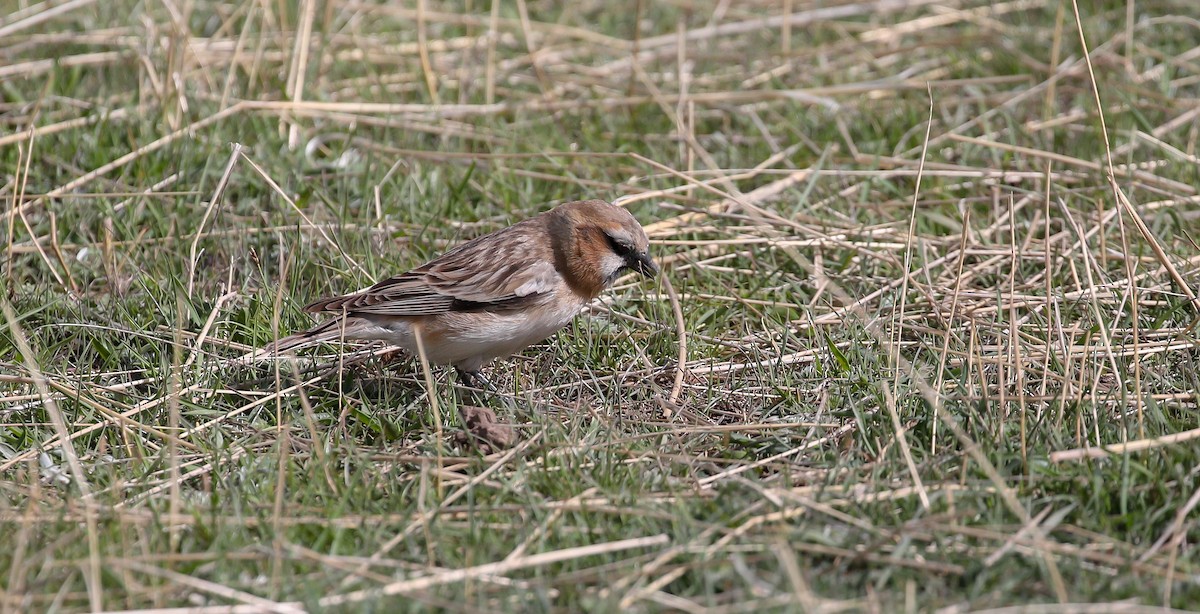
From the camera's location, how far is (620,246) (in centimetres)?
498

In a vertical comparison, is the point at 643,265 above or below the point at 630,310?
above

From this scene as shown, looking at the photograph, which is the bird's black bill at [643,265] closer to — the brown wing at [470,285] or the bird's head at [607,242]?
the bird's head at [607,242]

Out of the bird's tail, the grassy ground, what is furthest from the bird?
the grassy ground

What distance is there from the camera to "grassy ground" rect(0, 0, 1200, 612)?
359 cm

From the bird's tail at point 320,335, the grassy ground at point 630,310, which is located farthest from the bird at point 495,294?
the grassy ground at point 630,310

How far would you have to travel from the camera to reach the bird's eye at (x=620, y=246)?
496 cm

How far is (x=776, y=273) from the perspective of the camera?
5.84m

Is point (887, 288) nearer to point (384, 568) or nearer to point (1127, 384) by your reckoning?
point (1127, 384)

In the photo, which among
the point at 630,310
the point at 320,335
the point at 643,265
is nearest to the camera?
the point at 320,335

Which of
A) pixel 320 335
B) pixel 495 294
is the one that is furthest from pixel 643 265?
pixel 320 335

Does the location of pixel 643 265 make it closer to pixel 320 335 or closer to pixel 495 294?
pixel 495 294

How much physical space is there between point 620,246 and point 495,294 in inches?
20.9

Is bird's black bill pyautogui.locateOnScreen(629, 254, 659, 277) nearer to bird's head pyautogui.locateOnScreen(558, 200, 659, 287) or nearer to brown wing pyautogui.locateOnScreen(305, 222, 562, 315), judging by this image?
bird's head pyautogui.locateOnScreen(558, 200, 659, 287)

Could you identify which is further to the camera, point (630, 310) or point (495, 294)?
point (630, 310)
